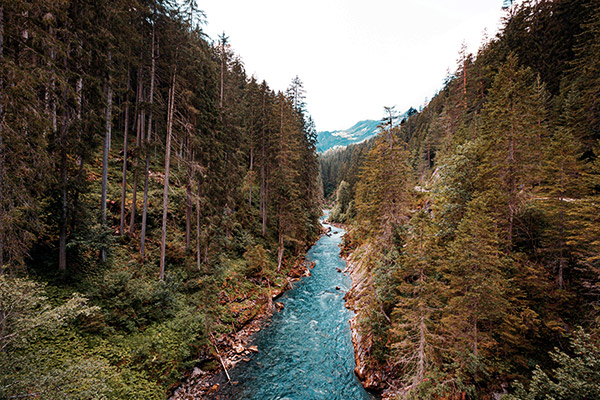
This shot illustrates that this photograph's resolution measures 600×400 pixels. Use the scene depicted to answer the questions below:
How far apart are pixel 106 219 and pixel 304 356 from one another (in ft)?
45.9

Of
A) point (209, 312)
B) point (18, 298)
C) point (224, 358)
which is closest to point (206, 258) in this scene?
point (209, 312)

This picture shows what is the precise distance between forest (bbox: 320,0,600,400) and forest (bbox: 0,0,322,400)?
9.87m

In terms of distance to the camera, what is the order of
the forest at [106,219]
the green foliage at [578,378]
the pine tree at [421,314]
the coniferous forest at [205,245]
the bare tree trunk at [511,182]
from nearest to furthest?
the green foliage at [578,378] < the forest at [106,219] < the coniferous forest at [205,245] < the pine tree at [421,314] < the bare tree trunk at [511,182]

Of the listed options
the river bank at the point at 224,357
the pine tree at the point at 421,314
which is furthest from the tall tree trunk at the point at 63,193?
the pine tree at the point at 421,314

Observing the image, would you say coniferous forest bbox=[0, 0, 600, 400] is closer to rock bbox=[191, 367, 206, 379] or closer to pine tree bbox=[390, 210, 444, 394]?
pine tree bbox=[390, 210, 444, 394]

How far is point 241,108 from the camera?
2808cm

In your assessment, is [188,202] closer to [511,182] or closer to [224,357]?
[224,357]

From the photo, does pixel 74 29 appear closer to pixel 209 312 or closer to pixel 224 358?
pixel 209 312

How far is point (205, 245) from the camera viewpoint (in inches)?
A: 645

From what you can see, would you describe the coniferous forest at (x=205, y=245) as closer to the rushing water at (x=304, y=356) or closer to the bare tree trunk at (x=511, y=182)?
the bare tree trunk at (x=511, y=182)

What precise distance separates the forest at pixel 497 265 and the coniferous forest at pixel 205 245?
94mm

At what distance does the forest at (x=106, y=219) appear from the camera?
5.91 metres

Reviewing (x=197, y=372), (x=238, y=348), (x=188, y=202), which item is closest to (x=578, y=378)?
(x=238, y=348)

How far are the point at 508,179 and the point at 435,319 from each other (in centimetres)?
800
